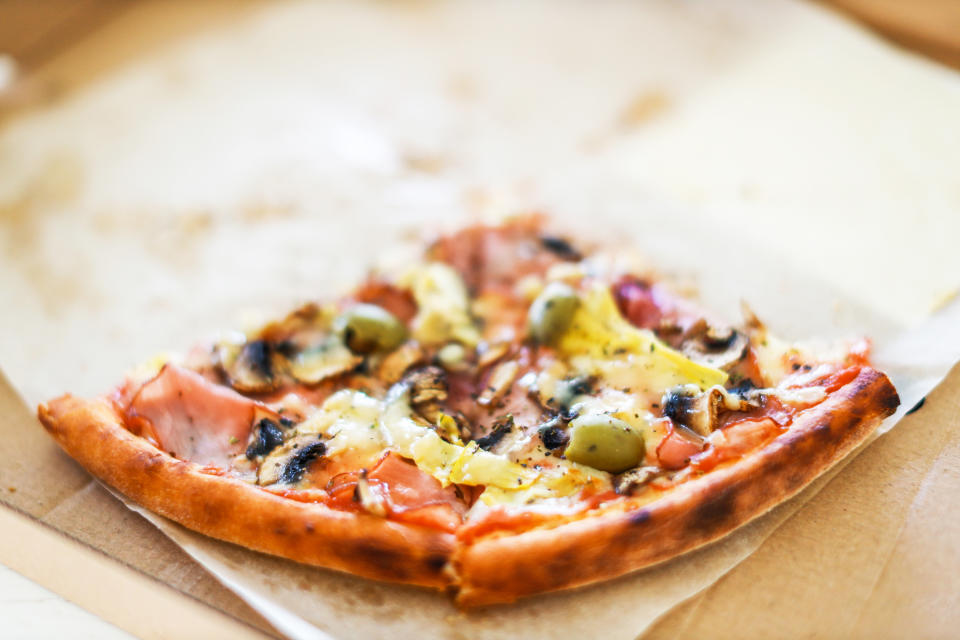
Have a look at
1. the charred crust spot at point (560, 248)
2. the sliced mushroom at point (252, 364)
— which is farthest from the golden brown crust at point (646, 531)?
the charred crust spot at point (560, 248)

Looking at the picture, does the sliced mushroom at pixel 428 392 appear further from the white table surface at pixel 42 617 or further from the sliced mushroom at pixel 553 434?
the white table surface at pixel 42 617

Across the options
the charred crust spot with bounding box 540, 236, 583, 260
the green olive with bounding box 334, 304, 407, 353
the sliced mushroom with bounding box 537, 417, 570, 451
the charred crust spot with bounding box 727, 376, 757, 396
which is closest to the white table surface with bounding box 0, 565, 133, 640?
the green olive with bounding box 334, 304, 407, 353

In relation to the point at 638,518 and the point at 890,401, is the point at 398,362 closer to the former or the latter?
the point at 638,518

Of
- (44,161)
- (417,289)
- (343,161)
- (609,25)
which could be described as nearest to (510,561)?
(417,289)

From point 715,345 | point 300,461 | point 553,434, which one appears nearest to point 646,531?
point 553,434

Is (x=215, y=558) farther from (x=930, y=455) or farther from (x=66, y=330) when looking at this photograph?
(x=930, y=455)

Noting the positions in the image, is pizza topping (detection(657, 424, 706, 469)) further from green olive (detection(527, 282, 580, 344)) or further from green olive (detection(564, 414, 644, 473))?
green olive (detection(527, 282, 580, 344))
